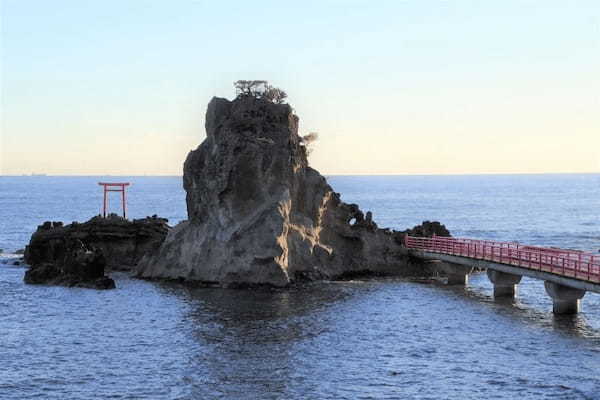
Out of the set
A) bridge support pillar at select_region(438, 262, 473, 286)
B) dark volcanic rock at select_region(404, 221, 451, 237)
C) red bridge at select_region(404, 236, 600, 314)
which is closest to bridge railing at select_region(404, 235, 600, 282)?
red bridge at select_region(404, 236, 600, 314)

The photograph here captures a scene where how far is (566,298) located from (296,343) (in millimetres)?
19726

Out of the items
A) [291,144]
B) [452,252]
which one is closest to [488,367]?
[452,252]

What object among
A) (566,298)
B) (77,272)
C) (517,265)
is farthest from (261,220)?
(566,298)

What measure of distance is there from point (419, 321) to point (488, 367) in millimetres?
12590

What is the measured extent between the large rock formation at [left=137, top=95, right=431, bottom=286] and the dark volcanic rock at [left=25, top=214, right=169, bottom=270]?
7.21 metres

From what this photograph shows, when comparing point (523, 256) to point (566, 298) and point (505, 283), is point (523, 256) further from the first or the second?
point (566, 298)

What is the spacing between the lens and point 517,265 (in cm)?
6594

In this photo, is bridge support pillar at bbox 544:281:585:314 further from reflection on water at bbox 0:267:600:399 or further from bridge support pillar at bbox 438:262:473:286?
bridge support pillar at bbox 438:262:473:286

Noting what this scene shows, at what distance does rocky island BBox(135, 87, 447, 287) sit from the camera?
72.1 metres

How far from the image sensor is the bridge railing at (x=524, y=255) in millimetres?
58281

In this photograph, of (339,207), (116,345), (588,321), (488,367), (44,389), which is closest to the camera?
(44,389)

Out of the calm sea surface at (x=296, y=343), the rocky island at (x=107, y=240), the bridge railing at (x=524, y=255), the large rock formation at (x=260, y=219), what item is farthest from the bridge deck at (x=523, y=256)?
the rocky island at (x=107, y=240)

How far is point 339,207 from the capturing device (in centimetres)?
8219

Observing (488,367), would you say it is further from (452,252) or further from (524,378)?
(452,252)
